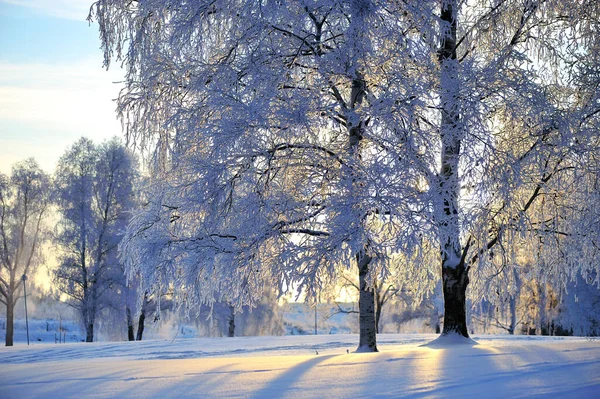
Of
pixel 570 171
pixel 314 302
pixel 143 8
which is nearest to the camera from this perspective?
pixel 314 302

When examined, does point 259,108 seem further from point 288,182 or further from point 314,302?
point 314,302

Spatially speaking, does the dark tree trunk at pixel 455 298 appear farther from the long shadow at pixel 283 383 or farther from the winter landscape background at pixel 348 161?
the long shadow at pixel 283 383

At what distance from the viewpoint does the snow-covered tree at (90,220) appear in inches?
1042

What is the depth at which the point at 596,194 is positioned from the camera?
1047cm

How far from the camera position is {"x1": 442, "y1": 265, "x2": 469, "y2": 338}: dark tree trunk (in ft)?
39.8

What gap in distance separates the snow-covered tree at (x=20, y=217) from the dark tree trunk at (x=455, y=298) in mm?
21396

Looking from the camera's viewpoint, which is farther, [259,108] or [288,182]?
[288,182]

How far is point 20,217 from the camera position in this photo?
27953mm

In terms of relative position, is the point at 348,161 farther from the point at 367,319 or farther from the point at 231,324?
the point at 231,324

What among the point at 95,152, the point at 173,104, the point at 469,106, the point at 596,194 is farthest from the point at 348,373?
the point at 95,152

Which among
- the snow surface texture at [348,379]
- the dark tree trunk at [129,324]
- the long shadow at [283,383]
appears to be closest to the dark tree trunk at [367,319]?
the snow surface texture at [348,379]

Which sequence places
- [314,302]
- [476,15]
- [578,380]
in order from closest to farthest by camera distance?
[578,380], [314,302], [476,15]

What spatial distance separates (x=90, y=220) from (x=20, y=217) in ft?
13.3

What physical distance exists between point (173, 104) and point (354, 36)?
333 centimetres
